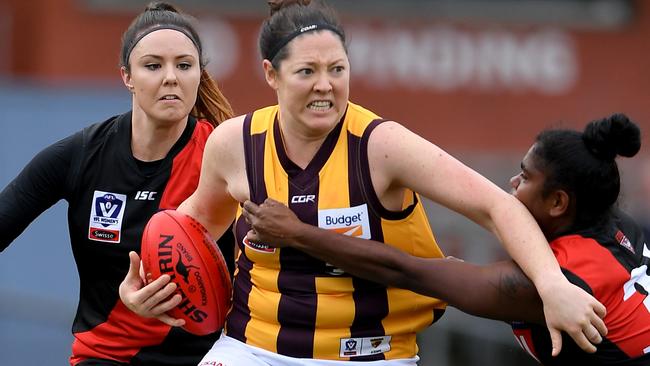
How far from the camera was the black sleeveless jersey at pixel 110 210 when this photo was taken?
485cm

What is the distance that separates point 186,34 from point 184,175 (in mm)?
543

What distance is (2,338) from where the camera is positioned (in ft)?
32.8

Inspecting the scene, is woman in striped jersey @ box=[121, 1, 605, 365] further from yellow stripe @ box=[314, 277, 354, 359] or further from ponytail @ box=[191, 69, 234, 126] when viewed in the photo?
ponytail @ box=[191, 69, 234, 126]

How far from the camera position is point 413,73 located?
53.9 feet

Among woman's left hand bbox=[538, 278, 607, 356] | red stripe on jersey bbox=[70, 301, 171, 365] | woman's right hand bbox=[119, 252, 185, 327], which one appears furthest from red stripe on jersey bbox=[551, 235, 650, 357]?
red stripe on jersey bbox=[70, 301, 171, 365]

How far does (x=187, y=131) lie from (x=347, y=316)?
1.15 meters

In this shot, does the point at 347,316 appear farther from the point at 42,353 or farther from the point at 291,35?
the point at 42,353

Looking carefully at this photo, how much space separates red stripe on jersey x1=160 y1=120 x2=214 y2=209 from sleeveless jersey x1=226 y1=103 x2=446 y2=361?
1.77 feet

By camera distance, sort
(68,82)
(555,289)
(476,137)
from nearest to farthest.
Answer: (555,289), (68,82), (476,137)

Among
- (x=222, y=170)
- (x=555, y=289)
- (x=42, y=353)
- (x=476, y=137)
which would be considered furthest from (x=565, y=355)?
(x=476, y=137)

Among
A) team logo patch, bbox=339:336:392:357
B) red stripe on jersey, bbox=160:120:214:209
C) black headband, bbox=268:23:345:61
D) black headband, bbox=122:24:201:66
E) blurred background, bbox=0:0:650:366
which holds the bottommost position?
team logo patch, bbox=339:336:392:357

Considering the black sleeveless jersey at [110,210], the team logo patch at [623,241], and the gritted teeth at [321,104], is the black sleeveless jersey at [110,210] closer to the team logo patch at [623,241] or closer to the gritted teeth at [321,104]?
the gritted teeth at [321,104]

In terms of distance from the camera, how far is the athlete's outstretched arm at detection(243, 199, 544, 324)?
404cm

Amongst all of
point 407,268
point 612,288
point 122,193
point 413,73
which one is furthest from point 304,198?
point 413,73
